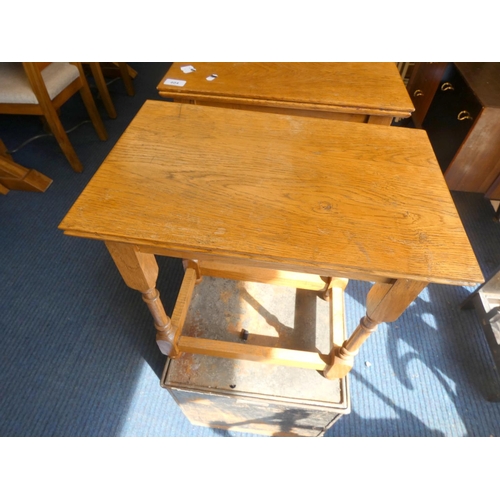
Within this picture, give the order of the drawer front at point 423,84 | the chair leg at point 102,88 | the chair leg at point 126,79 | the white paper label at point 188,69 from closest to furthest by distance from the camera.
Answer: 1. the white paper label at point 188,69
2. the drawer front at point 423,84
3. the chair leg at point 102,88
4. the chair leg at point 126,79

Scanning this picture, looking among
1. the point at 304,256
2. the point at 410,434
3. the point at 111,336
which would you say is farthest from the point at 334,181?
the point at 111,336

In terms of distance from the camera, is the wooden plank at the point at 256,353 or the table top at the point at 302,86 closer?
the wooden plank at the point at 256,353

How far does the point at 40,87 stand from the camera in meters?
1.69

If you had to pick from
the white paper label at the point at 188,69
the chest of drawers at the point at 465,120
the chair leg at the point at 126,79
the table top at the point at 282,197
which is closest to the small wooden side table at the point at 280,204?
the table top at the point at 282,197

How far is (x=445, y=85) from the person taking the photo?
1845 millimetres

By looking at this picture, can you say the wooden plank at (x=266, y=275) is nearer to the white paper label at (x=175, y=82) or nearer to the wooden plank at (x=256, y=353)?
the wooden plank at (x=256, y=353)

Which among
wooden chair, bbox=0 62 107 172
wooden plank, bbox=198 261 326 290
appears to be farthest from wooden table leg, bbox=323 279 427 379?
wooden chair, bbox=0 62 107 172

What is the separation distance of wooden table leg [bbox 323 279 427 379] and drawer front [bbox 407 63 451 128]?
1.75 meters

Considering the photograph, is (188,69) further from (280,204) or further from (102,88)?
(102,88)

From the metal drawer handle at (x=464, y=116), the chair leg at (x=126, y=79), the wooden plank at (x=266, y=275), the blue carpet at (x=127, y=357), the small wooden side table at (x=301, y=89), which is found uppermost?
the small wooden side table at (x=301, y=89)

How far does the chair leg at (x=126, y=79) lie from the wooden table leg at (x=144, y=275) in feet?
7.68

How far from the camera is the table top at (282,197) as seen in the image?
2.11 ft

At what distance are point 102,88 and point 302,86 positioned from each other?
5.74 ft

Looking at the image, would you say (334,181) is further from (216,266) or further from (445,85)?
(445,85)
